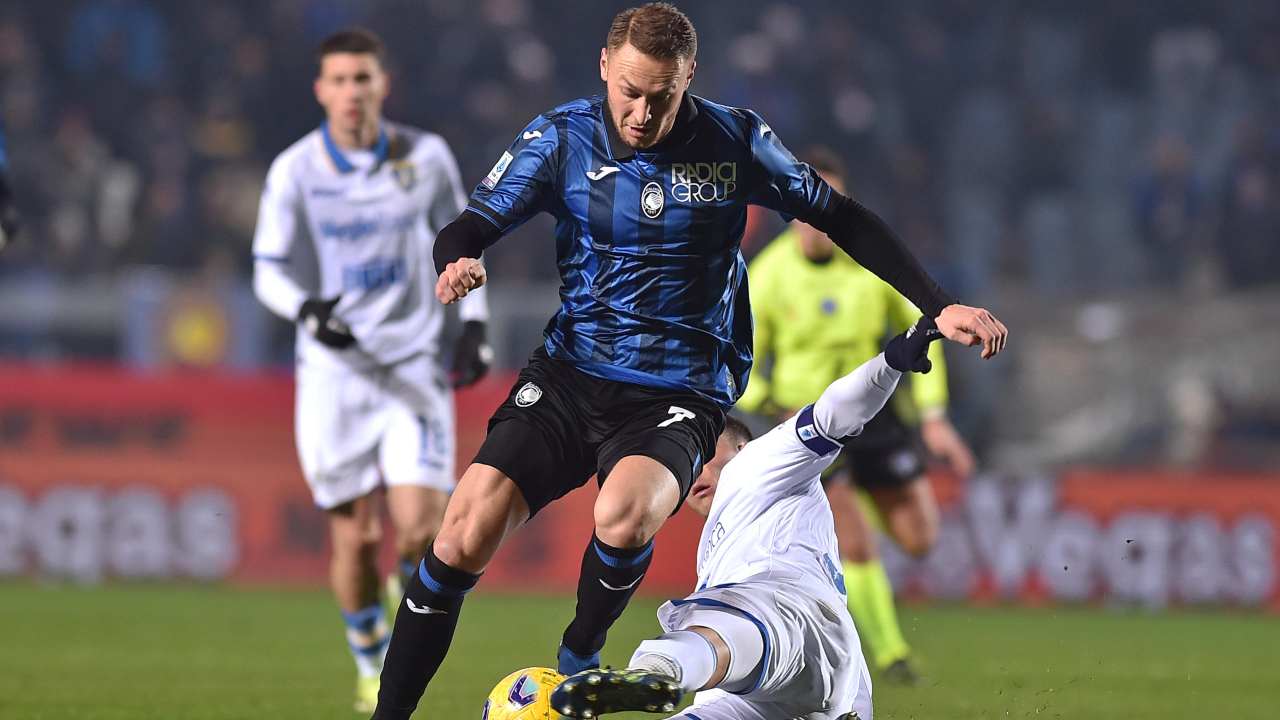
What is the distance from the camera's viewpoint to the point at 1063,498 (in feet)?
42.3

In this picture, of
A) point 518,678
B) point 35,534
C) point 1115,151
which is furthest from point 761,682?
point 1115,151

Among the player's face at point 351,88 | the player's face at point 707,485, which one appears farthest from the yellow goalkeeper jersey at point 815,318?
the player's face at point 707,485

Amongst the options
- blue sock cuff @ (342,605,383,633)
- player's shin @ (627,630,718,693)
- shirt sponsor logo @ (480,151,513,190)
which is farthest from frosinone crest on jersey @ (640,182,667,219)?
blue sock cuff @ (342,605,383,633)

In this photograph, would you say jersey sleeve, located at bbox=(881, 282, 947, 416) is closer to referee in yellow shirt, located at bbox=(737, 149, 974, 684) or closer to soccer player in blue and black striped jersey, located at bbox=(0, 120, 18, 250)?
referee in yellow shirt, located at bbox=(737, 149, 974, 684)

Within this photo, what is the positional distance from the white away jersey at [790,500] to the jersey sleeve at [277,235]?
8.99 ft

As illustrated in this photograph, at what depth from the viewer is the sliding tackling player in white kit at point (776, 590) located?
439 cm

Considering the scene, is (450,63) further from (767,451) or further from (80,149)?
(767,451)

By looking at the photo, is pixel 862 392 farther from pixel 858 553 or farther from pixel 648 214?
pixel 858 553

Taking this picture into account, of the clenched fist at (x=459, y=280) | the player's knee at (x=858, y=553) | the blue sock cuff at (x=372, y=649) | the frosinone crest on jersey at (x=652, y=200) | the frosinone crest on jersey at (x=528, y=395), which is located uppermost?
the frosinone crest on jersey at (x=652, y=200)

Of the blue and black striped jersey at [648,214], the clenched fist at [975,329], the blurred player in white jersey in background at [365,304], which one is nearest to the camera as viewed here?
the clenched fist at [975,329]

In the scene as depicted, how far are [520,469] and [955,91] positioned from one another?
524 inches

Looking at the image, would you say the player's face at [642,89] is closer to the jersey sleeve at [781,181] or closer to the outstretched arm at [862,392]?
the jersey sleeve at [781,181]

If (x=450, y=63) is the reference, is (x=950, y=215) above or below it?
below

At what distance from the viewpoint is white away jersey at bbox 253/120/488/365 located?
7.28 metres
